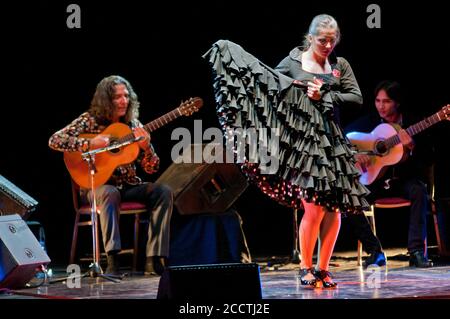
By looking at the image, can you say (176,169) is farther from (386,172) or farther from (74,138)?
(386,172)

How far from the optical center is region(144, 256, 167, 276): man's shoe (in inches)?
219

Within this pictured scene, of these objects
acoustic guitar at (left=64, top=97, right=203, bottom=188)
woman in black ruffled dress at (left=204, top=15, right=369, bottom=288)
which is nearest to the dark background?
acoustic guitar at (left=64, top=97, right=203, bottom=188)

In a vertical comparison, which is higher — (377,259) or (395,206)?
(395,206)

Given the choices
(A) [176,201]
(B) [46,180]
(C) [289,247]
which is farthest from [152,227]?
(C) [289,247]

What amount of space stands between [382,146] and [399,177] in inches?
10.9

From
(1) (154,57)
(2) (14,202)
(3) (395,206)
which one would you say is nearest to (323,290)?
(3) (395,206)

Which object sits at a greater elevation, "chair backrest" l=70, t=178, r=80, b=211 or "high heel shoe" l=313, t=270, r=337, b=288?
"chair backrest" l=70, t=178, r=80, b=211

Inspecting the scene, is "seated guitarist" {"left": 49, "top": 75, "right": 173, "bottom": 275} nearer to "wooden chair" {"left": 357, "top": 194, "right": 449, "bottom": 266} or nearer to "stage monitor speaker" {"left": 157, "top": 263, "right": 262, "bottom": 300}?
"wooden chair" {"left": 357, "top": 194, "right": 449, "bottom": 266}

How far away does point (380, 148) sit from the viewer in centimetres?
604

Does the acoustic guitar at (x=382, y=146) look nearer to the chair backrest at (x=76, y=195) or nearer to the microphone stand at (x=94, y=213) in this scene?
the microphone stand at (x=94, y=213)

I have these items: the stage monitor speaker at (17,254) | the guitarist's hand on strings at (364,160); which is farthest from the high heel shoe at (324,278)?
the guitarist's hand on strings at (364,160)

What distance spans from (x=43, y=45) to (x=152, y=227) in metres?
1.92

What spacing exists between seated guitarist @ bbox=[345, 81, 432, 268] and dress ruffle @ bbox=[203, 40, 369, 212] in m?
1.58

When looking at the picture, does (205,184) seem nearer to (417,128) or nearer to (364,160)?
(364,160)
